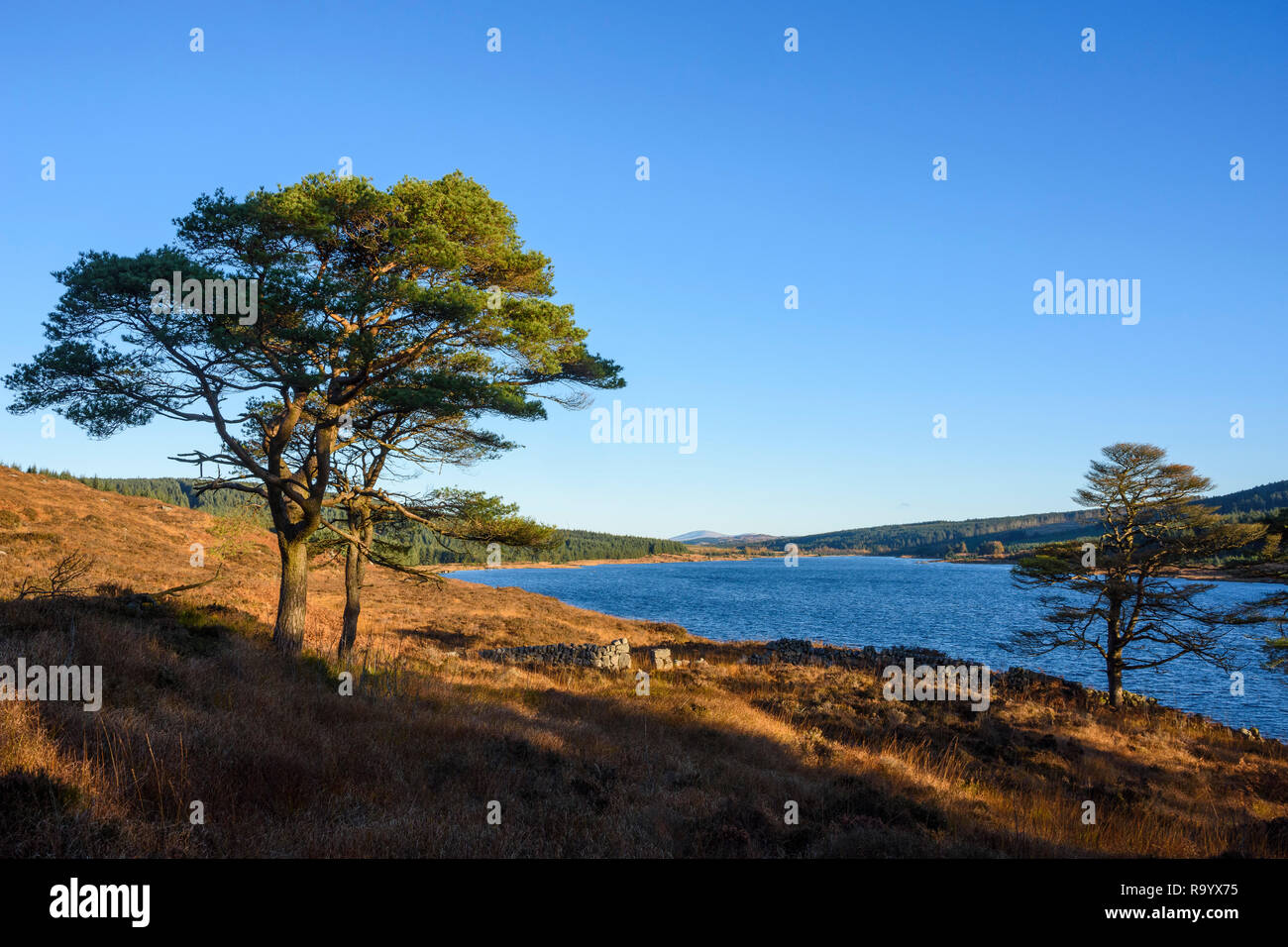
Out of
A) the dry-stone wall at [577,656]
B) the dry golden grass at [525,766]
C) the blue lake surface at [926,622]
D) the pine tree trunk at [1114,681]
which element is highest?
the dry golden grass at [525,766]

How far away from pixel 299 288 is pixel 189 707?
8672 mm

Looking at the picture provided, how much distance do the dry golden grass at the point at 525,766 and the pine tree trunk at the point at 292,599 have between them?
0.69 meters

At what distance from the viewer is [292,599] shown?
14.8 m

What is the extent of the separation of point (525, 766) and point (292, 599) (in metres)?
9.48

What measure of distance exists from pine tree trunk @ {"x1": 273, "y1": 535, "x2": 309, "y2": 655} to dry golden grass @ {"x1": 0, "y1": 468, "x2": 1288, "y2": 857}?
69 centimetres

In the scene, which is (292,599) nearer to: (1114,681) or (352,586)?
(352,586)

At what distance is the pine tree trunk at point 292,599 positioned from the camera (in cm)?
1438

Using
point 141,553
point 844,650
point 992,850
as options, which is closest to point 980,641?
point 844,650

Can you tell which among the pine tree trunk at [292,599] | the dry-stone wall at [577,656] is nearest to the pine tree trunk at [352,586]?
the pine tree trunk at [292,599]

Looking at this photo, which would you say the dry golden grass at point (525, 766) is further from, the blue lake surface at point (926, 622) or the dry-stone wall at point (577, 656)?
the blue lake surface at point (926, 622)

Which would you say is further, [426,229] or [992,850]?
[426,229]

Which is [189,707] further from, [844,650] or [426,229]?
[844,650]

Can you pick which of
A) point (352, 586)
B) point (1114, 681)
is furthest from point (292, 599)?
point (1114, 681)
